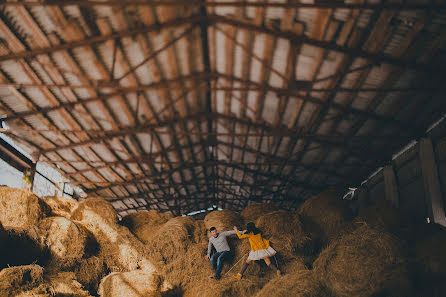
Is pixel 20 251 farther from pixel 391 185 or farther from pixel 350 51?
pixel 391 185

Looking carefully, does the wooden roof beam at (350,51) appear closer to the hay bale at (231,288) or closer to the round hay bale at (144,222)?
the hay bale at (231,288)

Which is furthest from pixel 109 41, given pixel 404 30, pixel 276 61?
pixel 404 30

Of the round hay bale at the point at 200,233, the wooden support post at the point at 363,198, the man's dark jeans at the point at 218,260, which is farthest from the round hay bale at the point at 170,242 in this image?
the wooden support post at the point at 363,198

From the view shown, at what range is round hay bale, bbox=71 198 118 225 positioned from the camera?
10.8 m

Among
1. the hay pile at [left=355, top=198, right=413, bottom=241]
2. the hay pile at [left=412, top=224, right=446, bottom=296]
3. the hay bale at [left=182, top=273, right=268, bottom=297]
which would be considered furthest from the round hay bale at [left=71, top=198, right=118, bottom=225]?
the hay pile at [left=412, top=224, right=446, bottom=296]

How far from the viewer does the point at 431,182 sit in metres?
10.5

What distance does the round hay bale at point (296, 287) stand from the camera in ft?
20.3

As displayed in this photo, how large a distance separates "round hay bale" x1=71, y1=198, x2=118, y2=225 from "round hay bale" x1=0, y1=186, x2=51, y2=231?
1274mm

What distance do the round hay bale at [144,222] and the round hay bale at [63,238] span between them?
3366mm

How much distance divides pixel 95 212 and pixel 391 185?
10.8 m

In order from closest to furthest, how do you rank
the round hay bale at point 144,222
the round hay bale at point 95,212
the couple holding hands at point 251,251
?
the couple holding hands at point 251,251 → the round hay bale at point 95,212 → the round hay bale at point 144,222

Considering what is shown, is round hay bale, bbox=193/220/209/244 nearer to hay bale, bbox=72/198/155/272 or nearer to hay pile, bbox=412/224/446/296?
hay bale, bbox=72/198/155/272

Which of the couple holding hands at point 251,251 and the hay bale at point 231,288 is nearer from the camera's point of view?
the hay bale at point 231,288

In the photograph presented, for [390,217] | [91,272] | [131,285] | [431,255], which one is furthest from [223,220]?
[431,255]
